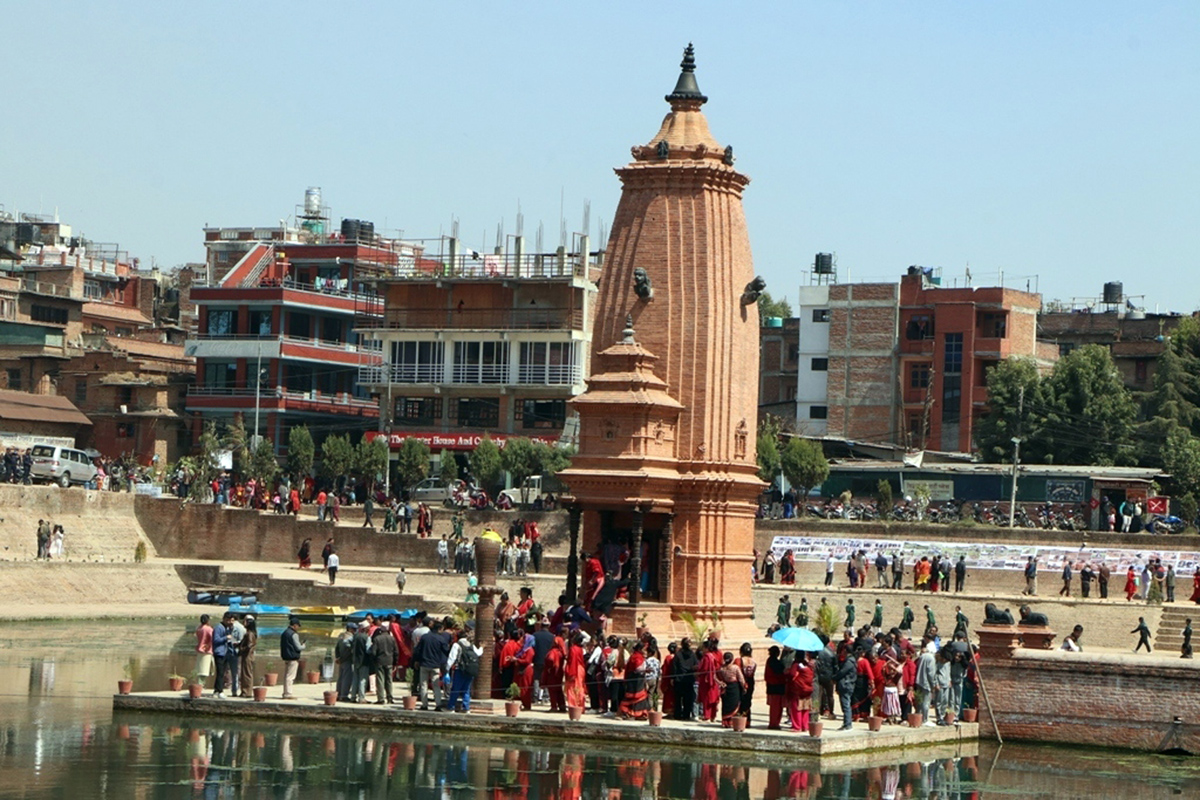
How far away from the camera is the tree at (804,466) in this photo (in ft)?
237

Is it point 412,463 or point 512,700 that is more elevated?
point 412,463

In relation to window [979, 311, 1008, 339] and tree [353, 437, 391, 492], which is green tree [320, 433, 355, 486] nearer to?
tree [353, 437, 391, 492]

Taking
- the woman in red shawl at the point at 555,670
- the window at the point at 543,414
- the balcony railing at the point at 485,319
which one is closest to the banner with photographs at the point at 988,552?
the window at the point at 543,414

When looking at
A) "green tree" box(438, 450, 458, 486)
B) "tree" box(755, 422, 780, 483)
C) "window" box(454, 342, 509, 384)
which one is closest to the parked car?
"green tree" box(438, 450, 458, 486)

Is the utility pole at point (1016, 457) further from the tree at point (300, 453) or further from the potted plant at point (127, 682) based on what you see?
the potted plant at point (127, 682)

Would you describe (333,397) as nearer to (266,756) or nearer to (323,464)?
(323,464)

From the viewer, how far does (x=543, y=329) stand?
263 ft

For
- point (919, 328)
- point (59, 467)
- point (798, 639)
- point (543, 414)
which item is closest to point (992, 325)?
point (919, 328)

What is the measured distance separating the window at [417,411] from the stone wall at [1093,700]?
50.4m

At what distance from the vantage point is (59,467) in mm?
67812

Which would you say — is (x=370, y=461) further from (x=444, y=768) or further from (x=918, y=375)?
(x=444, y=768)

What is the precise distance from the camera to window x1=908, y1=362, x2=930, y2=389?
85.0 m

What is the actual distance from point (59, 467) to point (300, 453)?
1256 centimetres

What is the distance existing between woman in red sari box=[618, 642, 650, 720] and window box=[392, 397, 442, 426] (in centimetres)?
5107
